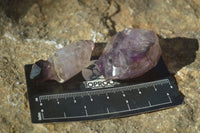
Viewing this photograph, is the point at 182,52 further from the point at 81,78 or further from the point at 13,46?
the point at 13,46

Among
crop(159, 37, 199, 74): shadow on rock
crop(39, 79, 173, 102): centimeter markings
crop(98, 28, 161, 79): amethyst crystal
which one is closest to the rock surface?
crop(159, 37, 199, 74): shadow on rock

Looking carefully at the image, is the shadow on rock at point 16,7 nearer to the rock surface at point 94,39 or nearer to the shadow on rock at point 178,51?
the rock surface at point 94,39

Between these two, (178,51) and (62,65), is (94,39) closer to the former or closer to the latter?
(62,65)

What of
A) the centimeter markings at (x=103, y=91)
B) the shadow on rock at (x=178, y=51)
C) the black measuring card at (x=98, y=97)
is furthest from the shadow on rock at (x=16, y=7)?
the shadow on rock at (x=178, y=51)

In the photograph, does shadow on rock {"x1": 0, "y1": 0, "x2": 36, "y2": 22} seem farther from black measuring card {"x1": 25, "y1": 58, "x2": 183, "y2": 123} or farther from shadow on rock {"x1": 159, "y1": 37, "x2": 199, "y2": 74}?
shadow on rock {"x1": 159, "y1": 37, "x2": 199, "y2": 74}

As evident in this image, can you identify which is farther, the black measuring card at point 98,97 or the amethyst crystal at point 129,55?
the amethyst crystal at point 129,55

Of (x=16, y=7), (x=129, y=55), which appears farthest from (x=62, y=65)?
(x=16, y=7)
